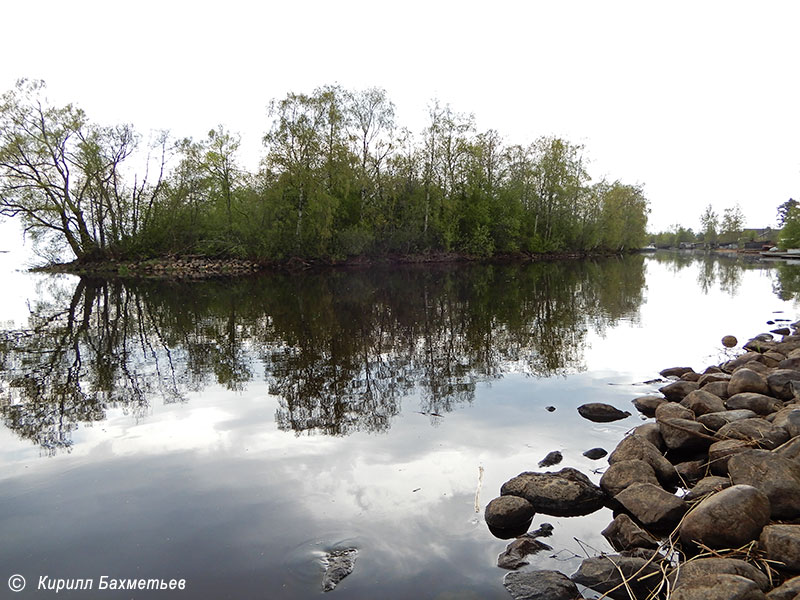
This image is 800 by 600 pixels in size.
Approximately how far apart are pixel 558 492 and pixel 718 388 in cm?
465

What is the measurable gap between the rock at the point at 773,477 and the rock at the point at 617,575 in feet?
5.47

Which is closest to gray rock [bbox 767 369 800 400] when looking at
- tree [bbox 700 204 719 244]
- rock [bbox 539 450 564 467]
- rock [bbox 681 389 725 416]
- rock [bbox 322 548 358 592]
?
rock [bbox 681 389 725 416]

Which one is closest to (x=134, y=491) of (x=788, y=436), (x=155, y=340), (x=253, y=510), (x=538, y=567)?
(x=253, y=510)

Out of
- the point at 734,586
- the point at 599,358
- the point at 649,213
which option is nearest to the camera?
the point at 734,586

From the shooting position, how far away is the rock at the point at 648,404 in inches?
334

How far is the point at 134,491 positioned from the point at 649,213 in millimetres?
107389

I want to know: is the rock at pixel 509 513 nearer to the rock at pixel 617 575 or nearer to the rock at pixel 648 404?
the rock at pixel 617 575

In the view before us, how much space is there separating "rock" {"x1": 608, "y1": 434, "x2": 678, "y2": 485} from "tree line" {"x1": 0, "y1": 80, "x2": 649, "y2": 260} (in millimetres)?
41698

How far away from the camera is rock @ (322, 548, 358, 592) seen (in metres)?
4.30

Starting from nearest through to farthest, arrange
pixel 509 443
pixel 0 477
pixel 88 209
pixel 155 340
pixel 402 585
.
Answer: pixel 402 585 < pixel 0 477 < pixel 509 443 < pixel 155 340 < pixel 88 209

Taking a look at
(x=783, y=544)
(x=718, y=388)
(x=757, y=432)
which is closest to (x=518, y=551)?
(x=783, y=544)

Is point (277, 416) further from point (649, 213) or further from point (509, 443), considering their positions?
point (649, 213)

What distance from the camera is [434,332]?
15438mm

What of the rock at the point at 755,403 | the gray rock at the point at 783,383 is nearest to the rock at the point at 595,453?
the rock at the point at 755,403
